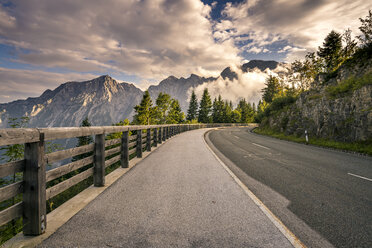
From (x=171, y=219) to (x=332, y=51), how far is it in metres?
46.8

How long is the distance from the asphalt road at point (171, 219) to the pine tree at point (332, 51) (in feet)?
143

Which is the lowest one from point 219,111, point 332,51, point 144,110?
point 144,110

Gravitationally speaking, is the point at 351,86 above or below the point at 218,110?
below

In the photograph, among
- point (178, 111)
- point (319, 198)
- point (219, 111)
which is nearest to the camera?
point (319, 198)

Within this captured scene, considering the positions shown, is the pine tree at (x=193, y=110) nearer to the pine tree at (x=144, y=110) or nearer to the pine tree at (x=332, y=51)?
the pine tree at (x=144, y=110)

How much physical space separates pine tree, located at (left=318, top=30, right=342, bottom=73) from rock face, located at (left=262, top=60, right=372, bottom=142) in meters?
20.5

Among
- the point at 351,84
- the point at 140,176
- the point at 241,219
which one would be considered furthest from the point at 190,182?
the point at 351,84

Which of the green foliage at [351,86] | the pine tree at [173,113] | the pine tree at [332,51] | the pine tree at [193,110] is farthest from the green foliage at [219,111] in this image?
the green foliage at [351,86]

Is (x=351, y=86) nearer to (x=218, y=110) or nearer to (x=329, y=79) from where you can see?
(x=329, y=79)

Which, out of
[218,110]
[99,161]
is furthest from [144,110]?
[99,161]

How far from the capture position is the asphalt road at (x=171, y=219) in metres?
2.38

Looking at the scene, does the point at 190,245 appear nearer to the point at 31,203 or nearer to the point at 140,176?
the point at 31,203

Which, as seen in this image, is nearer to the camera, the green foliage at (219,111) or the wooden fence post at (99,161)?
the wooden fence post at (99,161)

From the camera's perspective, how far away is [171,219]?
292 cm
